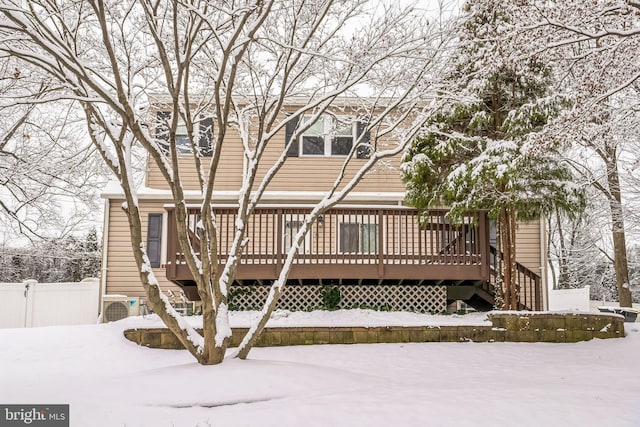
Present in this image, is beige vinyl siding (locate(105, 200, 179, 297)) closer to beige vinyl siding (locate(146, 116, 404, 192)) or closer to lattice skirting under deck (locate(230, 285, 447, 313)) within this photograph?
beige vinyl siding (locate(146, 116, 404, 192))

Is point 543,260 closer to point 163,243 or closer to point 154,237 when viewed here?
point 163,243

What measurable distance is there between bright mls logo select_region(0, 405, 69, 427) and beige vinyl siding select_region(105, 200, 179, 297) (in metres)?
7.95

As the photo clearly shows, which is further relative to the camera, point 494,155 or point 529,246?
point 529,246

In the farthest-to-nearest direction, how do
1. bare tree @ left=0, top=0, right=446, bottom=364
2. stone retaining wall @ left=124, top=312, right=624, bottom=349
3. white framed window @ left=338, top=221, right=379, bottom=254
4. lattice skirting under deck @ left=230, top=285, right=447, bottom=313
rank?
lattice skirting under deck @ left=230, top=285, right=447, bottom=313 → white framed window @ left=338, top=221, right=379, bottom=254 → stone retaining wall @ left=124, top=312, right=624, bottom=349 → bare tree @ left=0, top=0, right=446, bottom=364

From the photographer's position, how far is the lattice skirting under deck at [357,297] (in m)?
8.80

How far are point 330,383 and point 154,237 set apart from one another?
27.2 ft

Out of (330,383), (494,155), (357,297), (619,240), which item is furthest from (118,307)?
(619,240)

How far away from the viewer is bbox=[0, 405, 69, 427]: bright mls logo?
373cm

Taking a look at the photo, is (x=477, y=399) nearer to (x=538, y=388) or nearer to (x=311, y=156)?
(x=538, y=388)

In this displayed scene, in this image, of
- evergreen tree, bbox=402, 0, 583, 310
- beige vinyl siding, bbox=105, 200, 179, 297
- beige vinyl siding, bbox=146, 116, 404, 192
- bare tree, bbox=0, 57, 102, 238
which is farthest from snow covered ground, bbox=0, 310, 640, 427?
beige vinyl siding, bbox=146, 116, 404, 192

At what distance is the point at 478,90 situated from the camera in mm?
8102

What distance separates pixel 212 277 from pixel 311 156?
7.35 m

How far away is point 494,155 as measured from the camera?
767 cm

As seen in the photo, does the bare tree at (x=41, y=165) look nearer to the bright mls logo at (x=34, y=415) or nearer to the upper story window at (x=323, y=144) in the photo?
the bright mls logo at (x=34, y=415)
